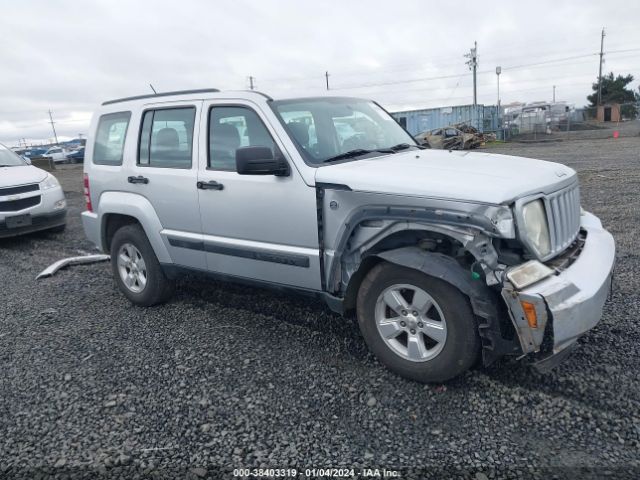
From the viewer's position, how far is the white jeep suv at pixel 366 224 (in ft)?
9.43

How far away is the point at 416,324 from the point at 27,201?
741cm

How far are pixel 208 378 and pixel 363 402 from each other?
3.70 ft

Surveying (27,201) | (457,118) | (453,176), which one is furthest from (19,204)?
(457,118)

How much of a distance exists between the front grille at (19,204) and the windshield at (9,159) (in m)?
1.17

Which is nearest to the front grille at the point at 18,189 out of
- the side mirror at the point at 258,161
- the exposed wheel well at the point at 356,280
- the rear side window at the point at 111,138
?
the rear side window at the point at 111,138

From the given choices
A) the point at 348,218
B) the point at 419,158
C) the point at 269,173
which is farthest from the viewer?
the point at 419,158

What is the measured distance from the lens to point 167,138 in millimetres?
4527

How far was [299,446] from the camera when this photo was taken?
2.76 metres

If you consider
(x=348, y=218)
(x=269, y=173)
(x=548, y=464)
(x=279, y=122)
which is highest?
(x=279, y=122)

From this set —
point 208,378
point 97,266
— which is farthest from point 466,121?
point 208,378

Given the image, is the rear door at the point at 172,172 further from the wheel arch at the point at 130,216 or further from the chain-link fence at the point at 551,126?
the chain-link fence at the point at 551,126

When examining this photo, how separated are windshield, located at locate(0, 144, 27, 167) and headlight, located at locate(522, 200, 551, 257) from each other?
29.5 feet

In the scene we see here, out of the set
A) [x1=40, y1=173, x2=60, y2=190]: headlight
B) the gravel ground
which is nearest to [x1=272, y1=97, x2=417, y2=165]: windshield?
the gravel ground

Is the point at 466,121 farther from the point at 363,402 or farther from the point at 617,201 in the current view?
the point at 363,402
